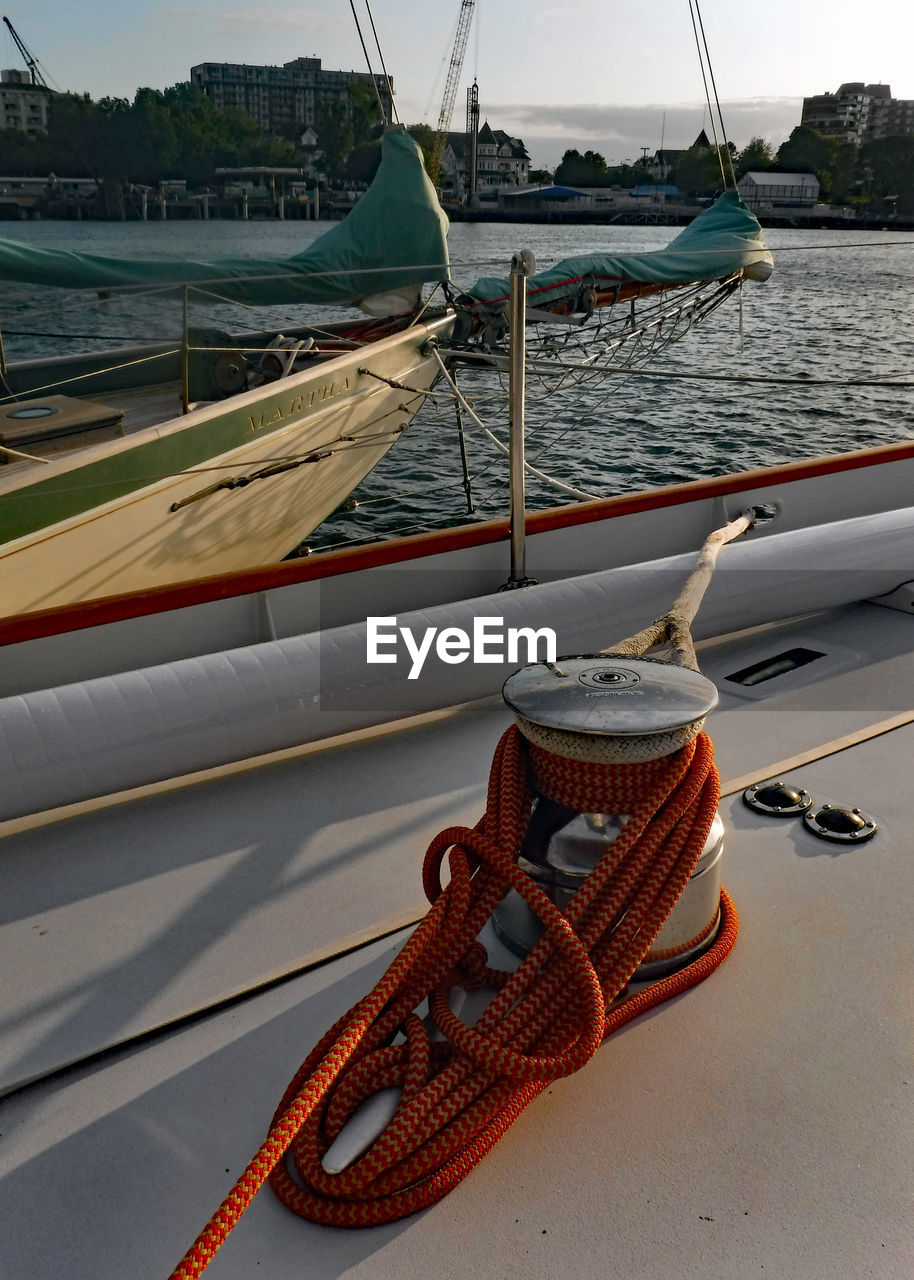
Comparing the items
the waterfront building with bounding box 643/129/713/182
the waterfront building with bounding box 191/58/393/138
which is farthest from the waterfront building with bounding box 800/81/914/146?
the waterfront building with bounding box 191/58/393/138

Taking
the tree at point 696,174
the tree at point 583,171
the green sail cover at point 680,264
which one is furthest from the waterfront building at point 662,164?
the green sail cover at point 680,264

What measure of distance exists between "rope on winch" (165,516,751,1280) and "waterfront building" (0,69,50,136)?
9.60m

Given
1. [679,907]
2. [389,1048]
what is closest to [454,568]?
[679,907]

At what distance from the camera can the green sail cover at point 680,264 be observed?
459 cm

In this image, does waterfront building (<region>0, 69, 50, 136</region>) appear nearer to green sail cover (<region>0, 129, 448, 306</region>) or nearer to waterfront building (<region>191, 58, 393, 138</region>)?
waterfront building (<region>191, 58, 393, 138</region>)

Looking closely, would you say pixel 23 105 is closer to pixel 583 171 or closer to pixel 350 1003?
pixel 350 1003

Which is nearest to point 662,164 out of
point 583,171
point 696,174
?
point 583,171

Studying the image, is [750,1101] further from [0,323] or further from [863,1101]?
[0,323]

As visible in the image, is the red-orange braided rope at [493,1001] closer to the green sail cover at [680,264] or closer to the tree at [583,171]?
the green sail cover at [680,264]

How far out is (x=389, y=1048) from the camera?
988 mm

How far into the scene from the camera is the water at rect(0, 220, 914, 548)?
3541 millimetres

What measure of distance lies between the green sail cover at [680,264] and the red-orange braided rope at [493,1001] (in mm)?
3442

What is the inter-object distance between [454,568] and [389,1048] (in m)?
1.59

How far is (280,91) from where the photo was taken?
2055cm
